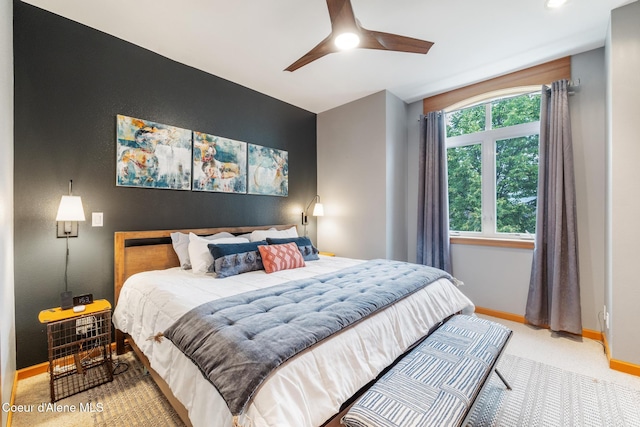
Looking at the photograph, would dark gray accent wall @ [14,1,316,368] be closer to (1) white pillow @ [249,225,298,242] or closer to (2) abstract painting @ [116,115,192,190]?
(2) abstract painting @ [116,115,192,190]

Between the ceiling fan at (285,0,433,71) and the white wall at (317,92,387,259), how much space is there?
5.37 feet

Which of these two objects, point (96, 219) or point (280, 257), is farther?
point (280, 257)

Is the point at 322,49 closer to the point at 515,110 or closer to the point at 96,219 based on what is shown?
the point at 96,219

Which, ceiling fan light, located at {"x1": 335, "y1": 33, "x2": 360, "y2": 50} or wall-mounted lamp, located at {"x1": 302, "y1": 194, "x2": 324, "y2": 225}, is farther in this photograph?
wall-mounted lamp, located at {"x1": 302, "y1": 194, "x2": 324, "y2": 225}

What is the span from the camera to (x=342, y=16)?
5.56ft

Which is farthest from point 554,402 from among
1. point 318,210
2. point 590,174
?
point 318,210

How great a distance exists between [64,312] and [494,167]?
442 centimetres

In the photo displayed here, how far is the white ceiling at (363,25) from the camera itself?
2156 mm

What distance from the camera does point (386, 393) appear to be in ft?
4.00

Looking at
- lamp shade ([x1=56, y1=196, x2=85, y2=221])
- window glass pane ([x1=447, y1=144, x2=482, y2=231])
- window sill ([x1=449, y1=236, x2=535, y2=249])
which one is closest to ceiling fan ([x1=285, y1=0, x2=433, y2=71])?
window glass pane ([x1=447, y1=144, x2=482, y2=231])

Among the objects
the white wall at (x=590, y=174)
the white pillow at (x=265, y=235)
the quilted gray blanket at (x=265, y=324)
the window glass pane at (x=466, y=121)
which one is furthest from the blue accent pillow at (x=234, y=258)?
the white wall at (x=590, y=174)

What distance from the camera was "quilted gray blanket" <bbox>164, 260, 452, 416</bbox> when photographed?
107 cm

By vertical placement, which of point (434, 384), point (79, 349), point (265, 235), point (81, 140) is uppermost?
point (81, 140)

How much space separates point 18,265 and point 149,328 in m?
1.23
